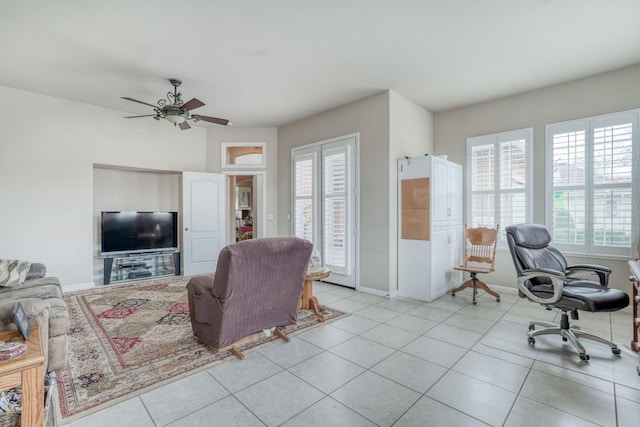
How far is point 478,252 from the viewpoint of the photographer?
180 inches

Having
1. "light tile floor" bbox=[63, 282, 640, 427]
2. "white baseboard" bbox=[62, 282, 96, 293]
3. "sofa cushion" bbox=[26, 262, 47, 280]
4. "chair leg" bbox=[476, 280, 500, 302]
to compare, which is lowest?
"light tile floor" bbox=[63, 282, 640, 427]

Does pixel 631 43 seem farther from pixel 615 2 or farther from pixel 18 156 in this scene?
pixel 18 156

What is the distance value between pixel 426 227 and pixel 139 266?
205 inches

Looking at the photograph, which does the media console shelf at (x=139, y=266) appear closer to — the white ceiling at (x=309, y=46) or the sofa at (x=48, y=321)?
the sofa at (x=48, y=321)

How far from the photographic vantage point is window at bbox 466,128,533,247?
4.44 m

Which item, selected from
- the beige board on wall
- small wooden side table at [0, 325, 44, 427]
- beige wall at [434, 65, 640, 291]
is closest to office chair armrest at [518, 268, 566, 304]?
the beige board on wall

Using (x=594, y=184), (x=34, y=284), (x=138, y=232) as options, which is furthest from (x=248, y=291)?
(x=594, y=184)

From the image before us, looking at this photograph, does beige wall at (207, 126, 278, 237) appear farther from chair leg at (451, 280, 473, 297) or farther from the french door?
chair leg at (451, 280, 473, 297)

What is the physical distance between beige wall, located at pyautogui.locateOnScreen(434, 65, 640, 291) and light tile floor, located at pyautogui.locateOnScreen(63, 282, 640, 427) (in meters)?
1.52

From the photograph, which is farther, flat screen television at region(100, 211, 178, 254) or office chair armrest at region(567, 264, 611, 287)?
flat screen television at region(100, 211, 178, 254)

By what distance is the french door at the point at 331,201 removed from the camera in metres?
4.82

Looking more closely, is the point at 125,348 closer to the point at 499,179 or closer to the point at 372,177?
the point at 372,177

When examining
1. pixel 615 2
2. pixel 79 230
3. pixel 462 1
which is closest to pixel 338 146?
pixel 462 1

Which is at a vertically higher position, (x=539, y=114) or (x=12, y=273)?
(x=539, y=114)
